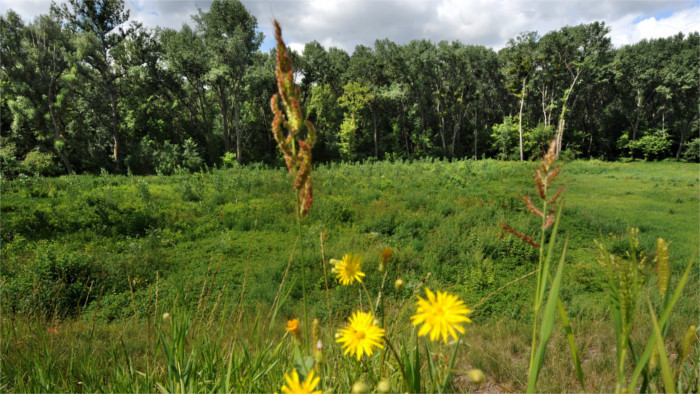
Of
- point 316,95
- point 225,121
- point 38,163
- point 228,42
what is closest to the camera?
point 38,163

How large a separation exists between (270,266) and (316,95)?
21944 millimetres

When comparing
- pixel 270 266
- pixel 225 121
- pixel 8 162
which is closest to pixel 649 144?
pixel 225 121

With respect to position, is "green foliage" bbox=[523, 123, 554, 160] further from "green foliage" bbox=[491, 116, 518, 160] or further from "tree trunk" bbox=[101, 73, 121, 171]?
"tree trunk" bbox=[101, 73, 121, 171]

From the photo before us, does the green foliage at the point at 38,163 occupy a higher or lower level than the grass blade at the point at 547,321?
higher

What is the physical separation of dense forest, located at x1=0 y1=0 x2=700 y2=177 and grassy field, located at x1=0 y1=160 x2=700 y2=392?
9.28m

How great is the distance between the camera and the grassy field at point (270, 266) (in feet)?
6.56

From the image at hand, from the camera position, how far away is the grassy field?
2.00 metres

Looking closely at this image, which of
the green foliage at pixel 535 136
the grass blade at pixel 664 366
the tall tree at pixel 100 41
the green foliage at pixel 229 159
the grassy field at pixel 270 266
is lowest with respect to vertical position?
the grassy field at pixel 270 266

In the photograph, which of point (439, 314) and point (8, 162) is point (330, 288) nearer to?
point (439, 314)

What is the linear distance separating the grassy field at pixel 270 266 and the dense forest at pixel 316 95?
365 inches

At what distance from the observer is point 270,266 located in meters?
5.68

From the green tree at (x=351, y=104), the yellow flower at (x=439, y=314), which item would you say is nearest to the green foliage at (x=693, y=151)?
the green tree at (x=351, y=104)

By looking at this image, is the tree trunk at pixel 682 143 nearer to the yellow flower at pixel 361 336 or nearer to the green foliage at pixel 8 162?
the yellow flower at pixel 361 336

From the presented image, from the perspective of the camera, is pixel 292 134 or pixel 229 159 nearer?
pixel 292 134
